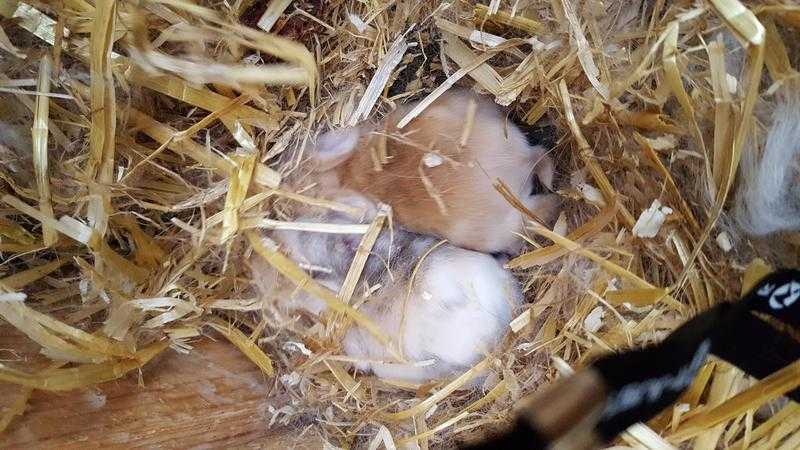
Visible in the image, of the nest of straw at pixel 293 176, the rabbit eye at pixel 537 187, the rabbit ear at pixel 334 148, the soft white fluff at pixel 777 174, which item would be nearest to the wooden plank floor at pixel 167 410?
the nest of straw at pixel 293 176

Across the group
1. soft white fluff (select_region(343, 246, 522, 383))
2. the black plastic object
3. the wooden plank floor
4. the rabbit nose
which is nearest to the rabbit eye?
the rabbit nose

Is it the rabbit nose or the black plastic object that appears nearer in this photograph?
the black plastic object

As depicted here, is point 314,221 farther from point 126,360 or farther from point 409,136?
point 126,360

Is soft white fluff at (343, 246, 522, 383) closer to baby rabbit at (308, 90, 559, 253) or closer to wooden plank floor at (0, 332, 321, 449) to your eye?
baby rabbit at (308, 90, 559, 253)

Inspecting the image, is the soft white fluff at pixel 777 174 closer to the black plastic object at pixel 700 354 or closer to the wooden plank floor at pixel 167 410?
the black plastic object at pixel 700 354

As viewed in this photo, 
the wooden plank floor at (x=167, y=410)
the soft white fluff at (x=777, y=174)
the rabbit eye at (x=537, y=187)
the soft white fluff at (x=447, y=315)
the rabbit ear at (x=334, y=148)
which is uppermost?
the soft white fluff at (x=777, y=174)

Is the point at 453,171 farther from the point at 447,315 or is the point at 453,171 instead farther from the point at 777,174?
the point at 777,174
